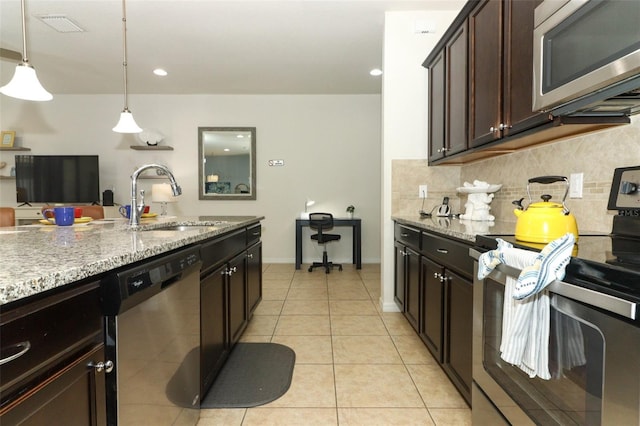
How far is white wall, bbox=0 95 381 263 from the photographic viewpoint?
17.4ft

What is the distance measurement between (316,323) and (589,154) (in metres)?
2.18

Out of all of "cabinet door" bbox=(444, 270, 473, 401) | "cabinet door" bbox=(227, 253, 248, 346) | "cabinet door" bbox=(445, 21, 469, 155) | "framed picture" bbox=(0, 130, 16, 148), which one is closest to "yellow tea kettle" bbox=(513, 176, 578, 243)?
"cabinet door" bbox=(444, 270, 473, 401)

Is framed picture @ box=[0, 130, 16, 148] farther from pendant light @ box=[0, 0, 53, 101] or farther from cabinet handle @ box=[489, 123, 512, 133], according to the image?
cabinet handle @ box=[489, 123, 512, 133]

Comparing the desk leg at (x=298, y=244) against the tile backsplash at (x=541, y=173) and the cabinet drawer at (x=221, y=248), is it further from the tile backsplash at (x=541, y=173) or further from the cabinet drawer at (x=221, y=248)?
the cabinet drawer at (x=221, y=248)

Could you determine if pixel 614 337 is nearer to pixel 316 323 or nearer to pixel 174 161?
pixel 316 323

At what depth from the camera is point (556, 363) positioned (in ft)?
2.76

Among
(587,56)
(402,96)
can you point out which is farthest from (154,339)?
(402,96)

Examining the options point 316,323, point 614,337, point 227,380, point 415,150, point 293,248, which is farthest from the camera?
point 293,248

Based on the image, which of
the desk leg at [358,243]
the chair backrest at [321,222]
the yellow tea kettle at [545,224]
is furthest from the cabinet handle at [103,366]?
the desk leg at [358,243]

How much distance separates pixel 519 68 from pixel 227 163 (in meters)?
4.56

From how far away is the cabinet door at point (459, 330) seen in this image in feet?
4.73

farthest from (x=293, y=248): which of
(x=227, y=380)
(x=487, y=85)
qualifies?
(x=487, y=85)

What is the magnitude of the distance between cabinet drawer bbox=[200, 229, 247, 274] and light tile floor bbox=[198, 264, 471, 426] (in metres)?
0.76

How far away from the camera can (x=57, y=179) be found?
507 cm
